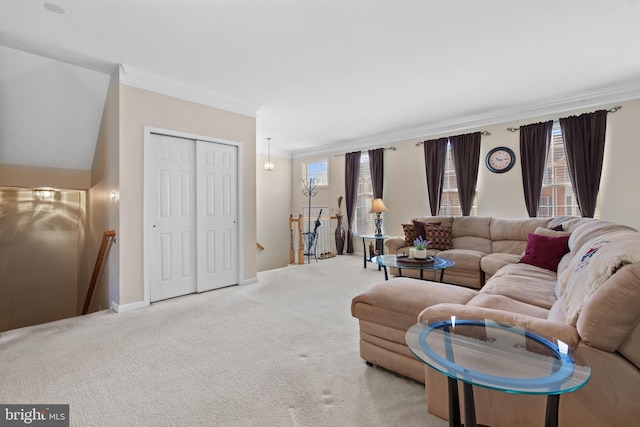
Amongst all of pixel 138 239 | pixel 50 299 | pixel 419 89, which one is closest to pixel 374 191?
pixel 419 89

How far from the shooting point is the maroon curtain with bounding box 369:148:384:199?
649 centimetres

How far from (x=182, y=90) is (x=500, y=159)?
4992 mm

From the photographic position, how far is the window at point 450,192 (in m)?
5.58

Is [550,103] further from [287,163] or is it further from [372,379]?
[287,163]

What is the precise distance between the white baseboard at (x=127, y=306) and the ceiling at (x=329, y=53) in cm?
229

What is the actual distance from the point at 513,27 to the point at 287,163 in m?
6.29

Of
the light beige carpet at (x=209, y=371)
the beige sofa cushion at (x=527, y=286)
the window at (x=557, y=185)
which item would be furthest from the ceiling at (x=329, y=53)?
the light beige carpet at (x=209, y=371)

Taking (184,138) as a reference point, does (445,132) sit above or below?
above

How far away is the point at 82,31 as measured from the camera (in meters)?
2.72

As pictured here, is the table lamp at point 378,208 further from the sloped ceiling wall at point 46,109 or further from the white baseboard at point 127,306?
the sloped ceiling wall at point 46,109

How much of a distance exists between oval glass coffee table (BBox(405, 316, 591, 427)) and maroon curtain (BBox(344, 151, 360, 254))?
5.57 m

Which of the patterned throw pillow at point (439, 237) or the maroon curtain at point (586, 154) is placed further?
the patterned throw pillow at point (439, 237)

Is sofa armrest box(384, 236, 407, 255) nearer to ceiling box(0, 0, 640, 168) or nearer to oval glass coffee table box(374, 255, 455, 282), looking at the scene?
oval glass coffee table box(374, 255, 455, 282)

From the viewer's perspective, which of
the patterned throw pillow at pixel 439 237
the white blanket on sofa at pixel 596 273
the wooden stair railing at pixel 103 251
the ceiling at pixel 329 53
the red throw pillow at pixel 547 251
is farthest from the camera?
the patterned throw pillow at pixel 439 237
